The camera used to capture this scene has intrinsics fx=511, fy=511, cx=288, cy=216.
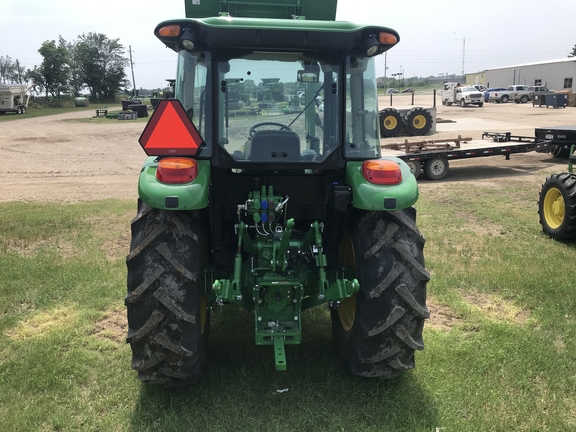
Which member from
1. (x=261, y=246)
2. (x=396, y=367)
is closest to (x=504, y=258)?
(x=396, y=367)

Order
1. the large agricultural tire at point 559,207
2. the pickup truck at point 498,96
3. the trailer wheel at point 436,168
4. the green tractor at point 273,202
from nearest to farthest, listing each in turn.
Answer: the green tractor at point 273,202 → the large agricultural tire at point 559,207 → the trailer wheel at point 436,168 → the pickup truck at point 498,96

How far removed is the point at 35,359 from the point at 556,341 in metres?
4.29

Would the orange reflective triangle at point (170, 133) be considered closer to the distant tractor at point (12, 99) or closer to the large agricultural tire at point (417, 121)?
the large agricultural tire at point (417, 121)

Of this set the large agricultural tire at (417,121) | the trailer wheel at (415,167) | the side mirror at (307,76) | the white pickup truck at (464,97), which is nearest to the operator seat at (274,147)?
the side mirror at (307,76)

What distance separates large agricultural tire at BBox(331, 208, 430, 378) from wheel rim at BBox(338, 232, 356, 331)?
0.29m

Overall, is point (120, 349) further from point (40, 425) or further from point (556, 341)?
point (556, 341)

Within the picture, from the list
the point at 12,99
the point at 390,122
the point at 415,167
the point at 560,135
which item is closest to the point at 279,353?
the point at 415,167

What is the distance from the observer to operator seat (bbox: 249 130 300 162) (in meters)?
3.38

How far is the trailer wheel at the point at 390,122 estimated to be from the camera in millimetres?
19391

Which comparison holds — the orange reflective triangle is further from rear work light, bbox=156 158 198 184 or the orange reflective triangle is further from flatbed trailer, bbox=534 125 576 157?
flatbed trailer, bbox=534 125 576 157

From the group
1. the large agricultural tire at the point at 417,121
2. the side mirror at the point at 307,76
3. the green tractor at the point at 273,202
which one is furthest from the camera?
the large agricultural tire at the point at 417,121

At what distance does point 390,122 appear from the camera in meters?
19.5

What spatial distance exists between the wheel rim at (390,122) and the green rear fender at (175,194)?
17.0m

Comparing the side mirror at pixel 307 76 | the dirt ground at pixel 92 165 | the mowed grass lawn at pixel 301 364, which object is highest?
the side mirror at pixel 307 76
